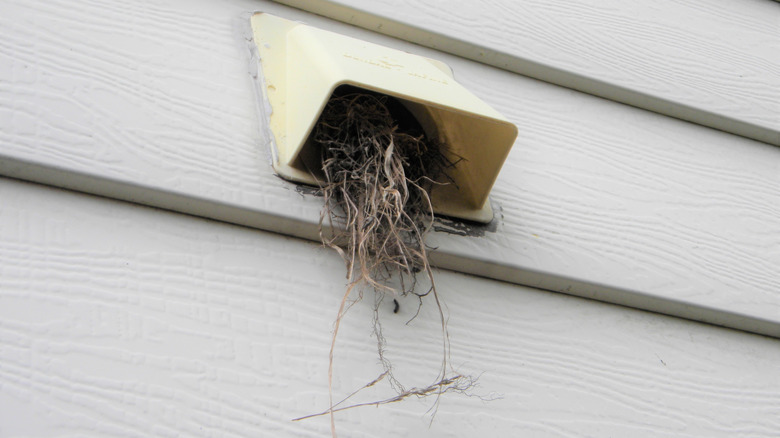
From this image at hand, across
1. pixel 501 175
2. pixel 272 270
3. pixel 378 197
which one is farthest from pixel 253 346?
pixel 501 175

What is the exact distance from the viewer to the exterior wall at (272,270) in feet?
1.85

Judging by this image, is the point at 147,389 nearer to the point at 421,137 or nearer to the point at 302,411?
the point at 302,411

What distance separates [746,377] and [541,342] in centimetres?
29

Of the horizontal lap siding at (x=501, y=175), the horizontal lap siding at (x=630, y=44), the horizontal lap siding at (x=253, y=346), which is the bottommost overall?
the horizontal lap siding at (x=253, y=346)

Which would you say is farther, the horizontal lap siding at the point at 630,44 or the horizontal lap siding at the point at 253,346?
the horizontal lap siding at the point at 630,44

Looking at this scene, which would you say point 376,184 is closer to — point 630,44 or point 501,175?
point 501,175

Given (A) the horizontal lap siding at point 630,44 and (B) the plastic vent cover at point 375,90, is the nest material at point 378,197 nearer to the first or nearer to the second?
(B) the plastic vent cover at point 375,90

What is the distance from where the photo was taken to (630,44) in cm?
100

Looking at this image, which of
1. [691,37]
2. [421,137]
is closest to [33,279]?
[421,137]

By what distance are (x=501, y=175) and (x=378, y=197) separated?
0.77 feet

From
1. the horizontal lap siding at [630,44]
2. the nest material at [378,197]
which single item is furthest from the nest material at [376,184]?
the horizontal lap siding at [630,44]

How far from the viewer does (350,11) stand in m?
0.83

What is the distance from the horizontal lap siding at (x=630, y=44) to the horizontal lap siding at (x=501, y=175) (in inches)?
0.8

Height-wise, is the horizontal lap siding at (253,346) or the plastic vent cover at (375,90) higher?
the plastic vent cover at (375,90)
